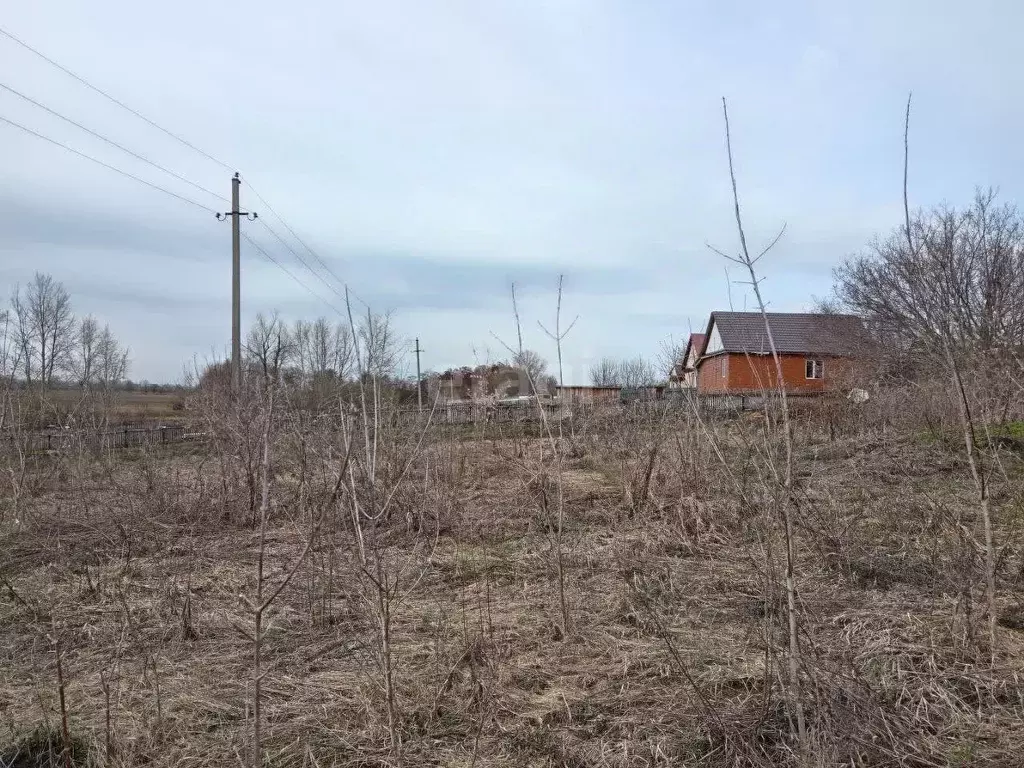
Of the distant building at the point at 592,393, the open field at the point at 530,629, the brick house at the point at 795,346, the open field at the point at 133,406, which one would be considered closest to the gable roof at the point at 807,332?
the brick house at the point at 795,346

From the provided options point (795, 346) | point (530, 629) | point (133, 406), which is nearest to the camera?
point (530, 629)

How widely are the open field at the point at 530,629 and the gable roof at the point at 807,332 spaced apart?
19.5 meters

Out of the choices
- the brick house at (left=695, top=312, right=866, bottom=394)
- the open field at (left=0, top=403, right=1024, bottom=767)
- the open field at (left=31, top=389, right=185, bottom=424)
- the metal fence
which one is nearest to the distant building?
the open field at (left=0, top=403, right=1024, bottom=767)

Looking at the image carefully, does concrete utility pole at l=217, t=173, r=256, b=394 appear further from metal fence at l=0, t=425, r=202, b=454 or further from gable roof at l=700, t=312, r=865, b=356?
gable roof at l=700, t=312, r=865, b=356

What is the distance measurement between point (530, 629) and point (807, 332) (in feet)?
94.1

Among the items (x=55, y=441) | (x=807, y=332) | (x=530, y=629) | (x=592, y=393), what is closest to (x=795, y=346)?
(x=807, y=332)

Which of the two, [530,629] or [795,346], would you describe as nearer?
[530,629]

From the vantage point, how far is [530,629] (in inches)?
154

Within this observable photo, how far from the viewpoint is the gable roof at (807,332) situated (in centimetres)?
2612

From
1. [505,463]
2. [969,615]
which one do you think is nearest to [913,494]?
[969,615]

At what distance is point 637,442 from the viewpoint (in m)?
8.09

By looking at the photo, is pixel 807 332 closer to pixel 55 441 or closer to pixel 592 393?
pixel 592 393

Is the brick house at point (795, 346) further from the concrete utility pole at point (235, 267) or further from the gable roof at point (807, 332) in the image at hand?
the concrete utility pole at point (235, 267)

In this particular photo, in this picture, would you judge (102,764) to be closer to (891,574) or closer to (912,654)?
(912,654)
